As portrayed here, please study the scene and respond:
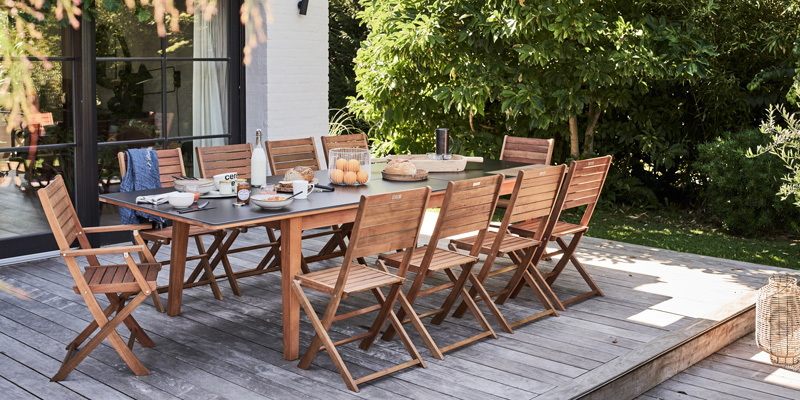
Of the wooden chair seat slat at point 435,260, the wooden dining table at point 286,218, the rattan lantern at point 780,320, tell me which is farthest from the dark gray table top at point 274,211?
the rattan lantern at point 780,320

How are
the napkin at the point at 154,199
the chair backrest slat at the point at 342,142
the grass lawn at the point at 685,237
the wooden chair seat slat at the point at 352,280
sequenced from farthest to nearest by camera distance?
1. the grass lawn at the point at 685,237
2. the chair backrest slat at the point at 342,142
3. the napkin at the point at 154,199
4. the wooden chair seat slat at the point at 352,280

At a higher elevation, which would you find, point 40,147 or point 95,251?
point 40,147

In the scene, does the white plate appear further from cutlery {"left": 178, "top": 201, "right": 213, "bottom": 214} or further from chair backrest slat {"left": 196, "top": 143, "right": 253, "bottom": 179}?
chair backrest slat {"left": 196, "top": 143, "right": 253, "bottom": 179}

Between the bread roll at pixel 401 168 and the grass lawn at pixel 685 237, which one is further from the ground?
the bread roll at pixel 401 168

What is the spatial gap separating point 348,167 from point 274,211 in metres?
0.96

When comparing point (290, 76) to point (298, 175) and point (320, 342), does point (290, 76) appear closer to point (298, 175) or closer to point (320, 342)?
point (298, 175)

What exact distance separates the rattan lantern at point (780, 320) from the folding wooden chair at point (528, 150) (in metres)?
2.04

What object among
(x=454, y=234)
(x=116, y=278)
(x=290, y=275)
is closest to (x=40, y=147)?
(x=116, y=278)

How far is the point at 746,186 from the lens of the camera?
7.38m

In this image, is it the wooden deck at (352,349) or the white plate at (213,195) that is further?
the white plate at (213,195)

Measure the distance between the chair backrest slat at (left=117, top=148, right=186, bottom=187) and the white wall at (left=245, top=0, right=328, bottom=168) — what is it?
1.95 m

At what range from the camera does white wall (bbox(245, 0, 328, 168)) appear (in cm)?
723

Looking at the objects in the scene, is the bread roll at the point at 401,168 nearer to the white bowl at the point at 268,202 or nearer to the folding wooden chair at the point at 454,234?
the folding wooden chair at the point at 454,234

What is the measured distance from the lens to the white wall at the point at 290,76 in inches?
285
